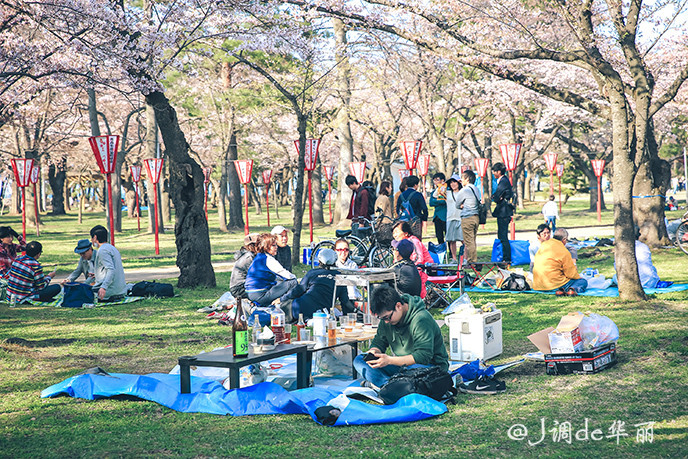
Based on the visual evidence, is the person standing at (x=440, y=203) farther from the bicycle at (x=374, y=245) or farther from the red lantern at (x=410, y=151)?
the red lantern at (x=410, y=151)

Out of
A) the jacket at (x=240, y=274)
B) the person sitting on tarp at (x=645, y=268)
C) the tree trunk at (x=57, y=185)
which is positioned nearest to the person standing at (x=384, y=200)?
the person sitting on tarp at (x=645, y=268)

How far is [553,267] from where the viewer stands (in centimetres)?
988

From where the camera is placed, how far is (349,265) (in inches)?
337

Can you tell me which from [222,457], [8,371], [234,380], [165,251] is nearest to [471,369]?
[234,380]

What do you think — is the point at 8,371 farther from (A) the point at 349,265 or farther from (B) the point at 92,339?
(A) the point at 349,265

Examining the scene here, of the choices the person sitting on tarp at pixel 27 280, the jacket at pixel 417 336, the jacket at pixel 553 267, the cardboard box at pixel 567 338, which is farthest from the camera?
the person sitting on tarp at pixel 27 280

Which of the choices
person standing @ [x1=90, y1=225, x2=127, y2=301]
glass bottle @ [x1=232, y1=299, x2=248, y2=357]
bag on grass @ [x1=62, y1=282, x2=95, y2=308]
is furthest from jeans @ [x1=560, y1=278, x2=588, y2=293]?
bag on grass @ [x1=62, y1=282, x2=95, y2=308]

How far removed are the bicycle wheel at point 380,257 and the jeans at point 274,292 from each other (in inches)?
210

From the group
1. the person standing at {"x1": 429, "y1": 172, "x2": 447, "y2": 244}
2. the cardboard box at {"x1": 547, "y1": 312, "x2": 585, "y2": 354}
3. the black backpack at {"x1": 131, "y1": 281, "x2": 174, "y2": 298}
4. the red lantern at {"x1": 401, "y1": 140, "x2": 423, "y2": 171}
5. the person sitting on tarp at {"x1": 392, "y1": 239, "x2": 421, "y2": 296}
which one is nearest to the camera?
the cardboard box at {"x1": 547, "y1": 312, "x2": 585, "y2": 354}

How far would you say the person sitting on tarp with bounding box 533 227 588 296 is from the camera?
32.1ft

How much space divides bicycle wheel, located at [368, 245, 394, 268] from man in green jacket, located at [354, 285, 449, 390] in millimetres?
6813

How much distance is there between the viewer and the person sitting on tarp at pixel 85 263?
10.5 m

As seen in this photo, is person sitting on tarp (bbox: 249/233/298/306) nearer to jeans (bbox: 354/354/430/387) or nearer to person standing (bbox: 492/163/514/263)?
jeans (bbox: 354/354/430/387)

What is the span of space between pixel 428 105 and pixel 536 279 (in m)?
16.6
